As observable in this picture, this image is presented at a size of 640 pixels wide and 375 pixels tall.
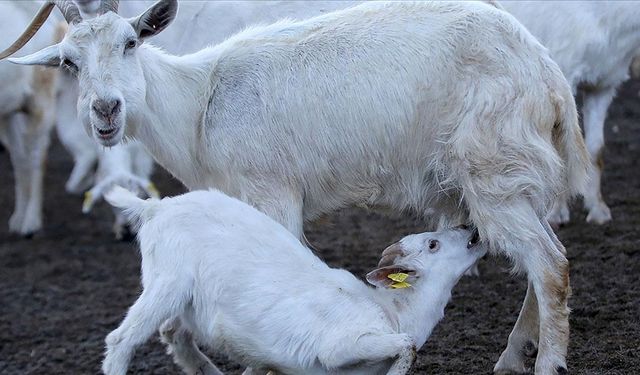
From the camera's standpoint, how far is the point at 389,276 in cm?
505

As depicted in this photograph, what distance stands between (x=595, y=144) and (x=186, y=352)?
4.15 m

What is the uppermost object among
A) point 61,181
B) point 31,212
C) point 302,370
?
point 302,370

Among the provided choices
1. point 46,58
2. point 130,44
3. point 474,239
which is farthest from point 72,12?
point 474,239

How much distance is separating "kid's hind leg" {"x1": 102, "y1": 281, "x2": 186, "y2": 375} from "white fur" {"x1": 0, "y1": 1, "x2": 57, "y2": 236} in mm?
4629

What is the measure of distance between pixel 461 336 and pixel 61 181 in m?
6.61

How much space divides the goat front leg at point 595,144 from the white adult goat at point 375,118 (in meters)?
2.92

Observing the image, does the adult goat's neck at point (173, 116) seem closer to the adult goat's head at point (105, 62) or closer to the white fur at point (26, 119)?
the adult goat's head at point (105, 62)

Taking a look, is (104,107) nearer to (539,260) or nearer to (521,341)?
(539,260)

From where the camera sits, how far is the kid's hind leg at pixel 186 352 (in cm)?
535

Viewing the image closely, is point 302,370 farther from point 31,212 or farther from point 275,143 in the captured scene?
point 31,212

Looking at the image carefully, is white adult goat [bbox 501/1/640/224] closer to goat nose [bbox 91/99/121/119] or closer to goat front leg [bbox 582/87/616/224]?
goat front leg [bbox 582/87/616/224]

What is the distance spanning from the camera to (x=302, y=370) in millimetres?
4746

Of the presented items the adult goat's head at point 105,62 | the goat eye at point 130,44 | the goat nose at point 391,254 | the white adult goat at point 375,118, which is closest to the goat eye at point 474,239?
the white adult goat at point 375,118

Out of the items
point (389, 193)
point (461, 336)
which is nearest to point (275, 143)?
point (389, 193)
